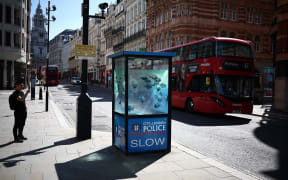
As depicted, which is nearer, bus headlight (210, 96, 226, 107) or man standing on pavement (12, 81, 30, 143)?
man standing on pavement (12, 81, 30, 143)

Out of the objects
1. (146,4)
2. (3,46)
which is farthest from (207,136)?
(146,4)

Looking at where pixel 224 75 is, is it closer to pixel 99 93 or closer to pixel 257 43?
pixel 99 93

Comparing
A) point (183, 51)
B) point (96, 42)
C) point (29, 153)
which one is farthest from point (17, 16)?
point (96, 42)

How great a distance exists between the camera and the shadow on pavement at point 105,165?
15.9 ft

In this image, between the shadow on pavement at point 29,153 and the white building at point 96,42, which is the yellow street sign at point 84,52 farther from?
the white building at point 96,42

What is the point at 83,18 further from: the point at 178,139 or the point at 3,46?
the point at 3,46

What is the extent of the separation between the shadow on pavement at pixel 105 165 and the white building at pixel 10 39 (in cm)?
3133

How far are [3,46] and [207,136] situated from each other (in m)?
31.1

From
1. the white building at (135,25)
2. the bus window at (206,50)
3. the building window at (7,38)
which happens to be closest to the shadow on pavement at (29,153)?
the bus window at (206,50)

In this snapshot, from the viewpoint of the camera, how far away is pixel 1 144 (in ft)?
22.6

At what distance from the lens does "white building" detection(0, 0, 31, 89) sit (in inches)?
1302

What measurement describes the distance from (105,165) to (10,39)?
33055 mm

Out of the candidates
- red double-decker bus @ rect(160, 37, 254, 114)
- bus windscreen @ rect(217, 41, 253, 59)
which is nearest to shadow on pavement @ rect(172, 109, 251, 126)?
red double-decker bus @ rect(160, 37, 254, 114)

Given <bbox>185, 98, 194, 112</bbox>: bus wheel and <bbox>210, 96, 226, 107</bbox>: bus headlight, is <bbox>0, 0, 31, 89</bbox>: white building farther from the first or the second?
<bbox>210, 96, 226, 107</bbox>: bus headlight
